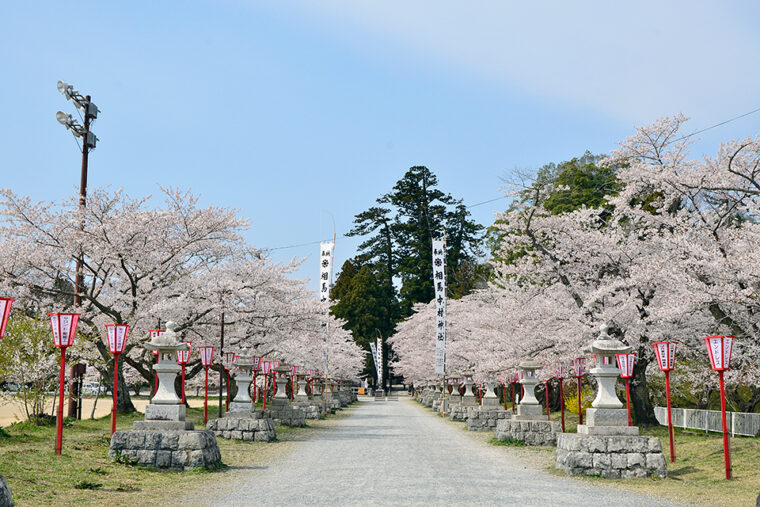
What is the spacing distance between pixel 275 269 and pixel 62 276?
6.93 m

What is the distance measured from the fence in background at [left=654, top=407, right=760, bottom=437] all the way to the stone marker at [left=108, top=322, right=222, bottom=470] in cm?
1062

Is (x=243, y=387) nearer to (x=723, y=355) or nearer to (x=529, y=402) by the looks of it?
(x=529, y=402)

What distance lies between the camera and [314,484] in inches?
388

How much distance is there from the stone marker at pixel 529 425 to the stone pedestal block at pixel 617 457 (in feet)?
19.0

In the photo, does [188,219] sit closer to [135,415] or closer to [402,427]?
[135,415]

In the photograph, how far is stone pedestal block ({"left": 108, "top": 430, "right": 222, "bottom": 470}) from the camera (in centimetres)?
1096

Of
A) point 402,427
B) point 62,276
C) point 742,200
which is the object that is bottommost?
point 402,427

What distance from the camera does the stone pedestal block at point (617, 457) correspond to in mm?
10773

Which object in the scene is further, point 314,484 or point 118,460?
point 118,460

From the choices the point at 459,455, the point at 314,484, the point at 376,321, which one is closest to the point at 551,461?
the point at 459,455

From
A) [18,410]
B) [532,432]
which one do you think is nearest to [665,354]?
[532,432]

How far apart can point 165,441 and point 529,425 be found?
9629 mm

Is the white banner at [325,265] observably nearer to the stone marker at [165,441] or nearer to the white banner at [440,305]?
the white banner at [440,305]

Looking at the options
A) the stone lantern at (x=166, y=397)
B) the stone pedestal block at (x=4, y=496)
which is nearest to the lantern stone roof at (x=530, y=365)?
the stone lantern at (x=166, y=397)
